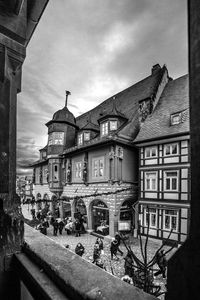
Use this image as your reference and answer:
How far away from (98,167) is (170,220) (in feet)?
20.2

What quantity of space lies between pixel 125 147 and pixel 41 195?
603 inches

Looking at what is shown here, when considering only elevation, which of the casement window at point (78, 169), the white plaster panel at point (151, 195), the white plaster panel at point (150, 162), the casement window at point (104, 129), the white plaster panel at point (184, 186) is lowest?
the white plaster panel at point (151, 195)

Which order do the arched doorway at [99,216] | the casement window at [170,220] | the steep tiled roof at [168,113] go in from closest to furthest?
the casement window at [170,220] < the steep tiled roof at [168,113] < the arched doorway at [99,216]

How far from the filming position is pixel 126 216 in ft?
47.4

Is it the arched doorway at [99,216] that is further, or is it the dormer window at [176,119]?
the arched doorway at [99,216]

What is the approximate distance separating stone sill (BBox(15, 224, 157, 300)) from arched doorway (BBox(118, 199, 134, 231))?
12708 mm

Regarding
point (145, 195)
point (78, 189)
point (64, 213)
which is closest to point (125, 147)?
point (145, 195)

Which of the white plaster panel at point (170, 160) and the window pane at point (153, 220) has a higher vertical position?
the white plaster panel at point (170, 160)

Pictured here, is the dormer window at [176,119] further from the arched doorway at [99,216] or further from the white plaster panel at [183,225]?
the arched doorway at [99,216]

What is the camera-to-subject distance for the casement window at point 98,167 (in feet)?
49.6

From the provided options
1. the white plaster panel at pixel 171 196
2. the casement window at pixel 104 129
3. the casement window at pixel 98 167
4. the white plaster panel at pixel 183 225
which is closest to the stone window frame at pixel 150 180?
the white plaster panel at pixel 171 196

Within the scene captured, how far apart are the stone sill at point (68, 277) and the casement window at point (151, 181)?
492 inches

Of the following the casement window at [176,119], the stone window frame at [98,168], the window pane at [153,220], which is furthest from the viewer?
the stone window frame at [98,168]

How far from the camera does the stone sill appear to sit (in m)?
0.86
